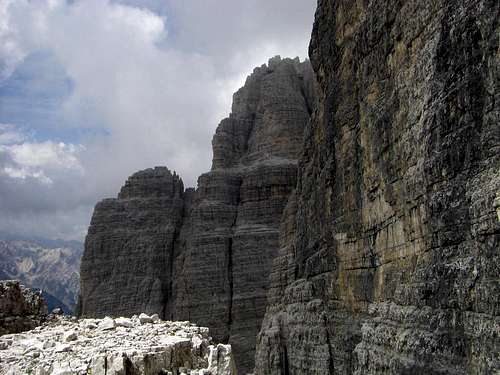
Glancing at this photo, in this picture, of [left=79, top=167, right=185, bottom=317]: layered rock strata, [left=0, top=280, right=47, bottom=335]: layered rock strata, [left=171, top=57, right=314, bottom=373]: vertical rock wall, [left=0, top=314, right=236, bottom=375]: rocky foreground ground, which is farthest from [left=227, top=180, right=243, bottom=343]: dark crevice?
[left=0, top=314, right=236, bottom=375]: rocky foreground ground

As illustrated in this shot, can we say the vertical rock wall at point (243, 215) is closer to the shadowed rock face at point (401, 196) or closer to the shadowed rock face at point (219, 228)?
the shadowed rock face at point (219, 228)

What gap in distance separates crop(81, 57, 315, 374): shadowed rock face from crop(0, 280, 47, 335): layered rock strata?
39.1m

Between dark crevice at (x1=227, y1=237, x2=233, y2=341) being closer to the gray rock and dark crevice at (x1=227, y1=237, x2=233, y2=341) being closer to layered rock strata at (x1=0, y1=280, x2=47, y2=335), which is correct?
layered rock strata at (x1=0, y1=280, x2=47, y2=335)

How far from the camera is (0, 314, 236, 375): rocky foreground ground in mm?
11812

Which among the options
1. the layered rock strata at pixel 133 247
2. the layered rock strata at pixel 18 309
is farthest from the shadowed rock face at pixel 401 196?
the layered rock strata at pixel 133 247

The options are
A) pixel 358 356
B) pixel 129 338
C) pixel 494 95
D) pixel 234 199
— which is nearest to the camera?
pixel 129 338

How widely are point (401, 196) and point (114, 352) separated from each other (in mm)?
13739

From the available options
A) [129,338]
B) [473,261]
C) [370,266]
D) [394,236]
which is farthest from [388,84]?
[129,338]

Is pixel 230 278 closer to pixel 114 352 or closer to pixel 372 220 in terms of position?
pixel 372 220

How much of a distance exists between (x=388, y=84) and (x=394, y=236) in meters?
6.21

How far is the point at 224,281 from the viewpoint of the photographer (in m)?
63.5

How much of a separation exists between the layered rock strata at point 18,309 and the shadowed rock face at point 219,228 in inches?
1540

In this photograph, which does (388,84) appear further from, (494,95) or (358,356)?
(358,356)

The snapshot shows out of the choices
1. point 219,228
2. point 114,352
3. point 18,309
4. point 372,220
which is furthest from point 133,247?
point 114,352
